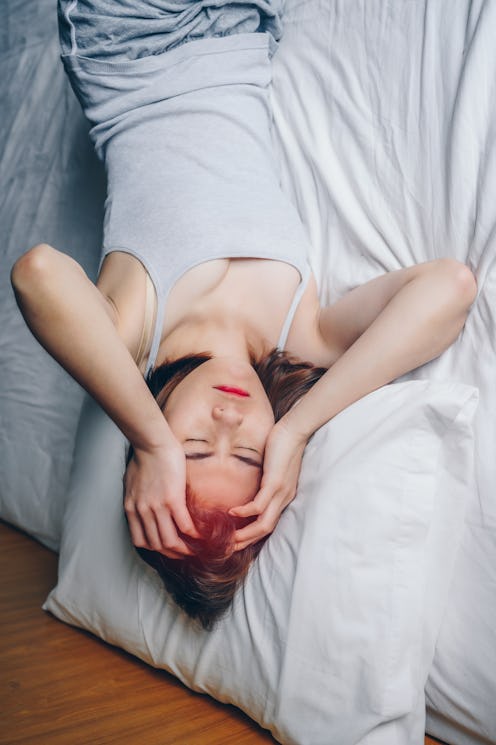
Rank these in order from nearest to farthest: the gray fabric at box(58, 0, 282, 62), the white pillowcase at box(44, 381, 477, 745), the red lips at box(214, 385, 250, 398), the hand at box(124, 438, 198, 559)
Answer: the white pillowcase at box(44, 381, 477, 745)
the hand at box(124, 438, 198, 559)
the red lips at box(214, 385, 250, 398)
the gray fabric at box(58, 0, 282, 62)

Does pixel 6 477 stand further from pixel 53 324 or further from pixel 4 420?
pixel 53 324

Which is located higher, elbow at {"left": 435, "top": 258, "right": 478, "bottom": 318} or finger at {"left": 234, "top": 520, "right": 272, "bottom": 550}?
elbow at {"left": 435, "top": 258, "right": 478, "bottom": 318}

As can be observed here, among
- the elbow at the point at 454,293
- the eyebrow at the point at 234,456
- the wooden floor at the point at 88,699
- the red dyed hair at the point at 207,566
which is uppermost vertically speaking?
the elbow at the point at 454,293

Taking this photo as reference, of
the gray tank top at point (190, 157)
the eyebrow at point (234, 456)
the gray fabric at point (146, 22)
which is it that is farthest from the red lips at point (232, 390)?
the gray fabric at point (146, 22)

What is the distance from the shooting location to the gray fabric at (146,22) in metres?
1.52

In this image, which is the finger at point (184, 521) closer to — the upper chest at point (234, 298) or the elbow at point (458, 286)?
the upper chest at point (234, 298)

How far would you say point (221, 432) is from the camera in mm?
1084

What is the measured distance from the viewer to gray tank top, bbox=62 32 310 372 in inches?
52.7

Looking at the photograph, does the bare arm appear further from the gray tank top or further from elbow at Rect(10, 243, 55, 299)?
elbow at Rect(10, 243, 55, 299)

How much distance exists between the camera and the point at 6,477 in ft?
5.17

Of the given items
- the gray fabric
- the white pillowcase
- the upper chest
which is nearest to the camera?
the white pillowcase

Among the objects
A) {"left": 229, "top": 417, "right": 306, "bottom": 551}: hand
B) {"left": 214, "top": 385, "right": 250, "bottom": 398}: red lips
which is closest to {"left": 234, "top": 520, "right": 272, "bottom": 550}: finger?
{"left": 229, "top": 417, "right": 306, "bottom": 551}: hand

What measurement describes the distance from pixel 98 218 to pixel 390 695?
1.19 metres

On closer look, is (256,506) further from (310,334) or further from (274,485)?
(310,334)
